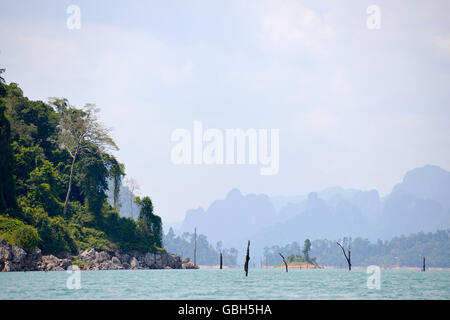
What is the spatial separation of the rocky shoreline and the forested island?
284 mm

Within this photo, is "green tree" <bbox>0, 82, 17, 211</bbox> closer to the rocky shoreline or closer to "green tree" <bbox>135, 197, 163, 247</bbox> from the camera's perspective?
the rocky shoreline

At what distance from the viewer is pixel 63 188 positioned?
84312 millimetres

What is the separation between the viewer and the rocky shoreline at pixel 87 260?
196 ft

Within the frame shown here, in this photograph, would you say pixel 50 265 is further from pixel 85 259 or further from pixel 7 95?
pixel 7 95

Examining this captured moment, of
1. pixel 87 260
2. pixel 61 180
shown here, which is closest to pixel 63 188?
pixel 61 180

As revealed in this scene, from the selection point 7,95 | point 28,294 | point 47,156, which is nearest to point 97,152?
point 47,156

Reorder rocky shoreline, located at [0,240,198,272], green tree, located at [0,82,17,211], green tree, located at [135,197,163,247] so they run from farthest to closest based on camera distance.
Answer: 1. green tree, located at [135,197,163,247]
2. green tree, located at [0,82,17,211]
3. rocky shoreline, located at [0,240,198,272]

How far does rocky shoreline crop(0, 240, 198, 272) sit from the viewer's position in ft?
196

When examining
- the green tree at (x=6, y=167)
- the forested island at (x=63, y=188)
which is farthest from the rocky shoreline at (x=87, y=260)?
the green tree at (x=6, y=167)

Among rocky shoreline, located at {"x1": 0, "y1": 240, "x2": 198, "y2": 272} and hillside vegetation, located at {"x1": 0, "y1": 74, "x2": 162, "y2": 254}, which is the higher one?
hillside vegetation, located at {"x1": 0, "y1": 74, "x2": 162, "y2": 254}

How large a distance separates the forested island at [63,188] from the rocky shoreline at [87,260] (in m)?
0.28

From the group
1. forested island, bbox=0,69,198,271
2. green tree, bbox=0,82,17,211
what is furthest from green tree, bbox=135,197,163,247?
green tree, bbox=0,82,17,211

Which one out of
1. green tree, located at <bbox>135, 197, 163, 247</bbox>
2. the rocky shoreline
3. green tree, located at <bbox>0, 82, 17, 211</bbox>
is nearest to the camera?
the rocky shoreline

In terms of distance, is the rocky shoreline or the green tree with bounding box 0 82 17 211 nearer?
the rocky shoreline
